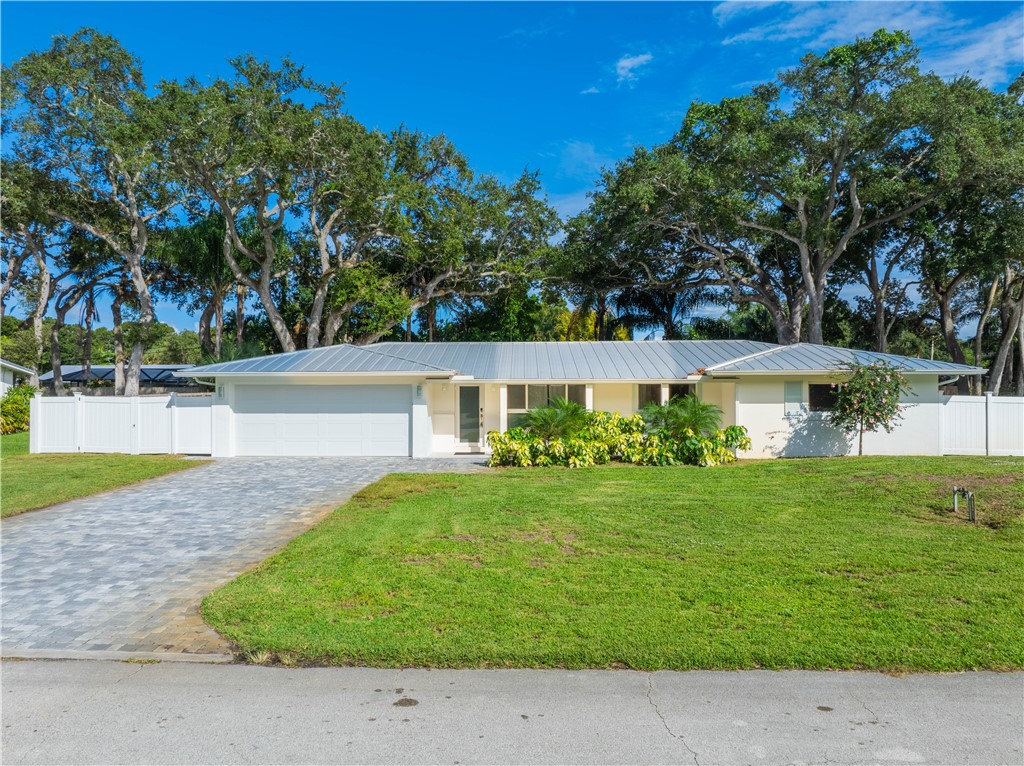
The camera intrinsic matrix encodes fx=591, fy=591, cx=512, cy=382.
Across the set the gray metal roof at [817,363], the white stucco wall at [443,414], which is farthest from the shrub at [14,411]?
the gray metal roof at [817,363]

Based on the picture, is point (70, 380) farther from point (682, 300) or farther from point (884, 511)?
point (884, 511)

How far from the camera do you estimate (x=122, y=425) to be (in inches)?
669

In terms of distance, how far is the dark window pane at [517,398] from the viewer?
58.0 feet

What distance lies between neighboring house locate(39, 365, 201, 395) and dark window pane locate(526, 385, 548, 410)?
2691 cm

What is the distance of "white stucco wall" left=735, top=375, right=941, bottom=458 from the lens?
612 inches

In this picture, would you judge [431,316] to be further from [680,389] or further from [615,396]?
[680,389]

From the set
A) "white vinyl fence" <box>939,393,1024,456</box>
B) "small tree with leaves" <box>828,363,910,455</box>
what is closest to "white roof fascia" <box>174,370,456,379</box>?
"small tree with leaves" <box>828,363,910,455</box>

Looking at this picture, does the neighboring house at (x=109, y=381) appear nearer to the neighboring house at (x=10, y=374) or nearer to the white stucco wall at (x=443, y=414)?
the neighboring house at (x=10, y=374)

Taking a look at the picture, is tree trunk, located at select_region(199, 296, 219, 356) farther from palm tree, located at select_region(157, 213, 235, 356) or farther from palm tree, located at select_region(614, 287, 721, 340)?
palm tree, located at select_region(614, 287, 721, 340)

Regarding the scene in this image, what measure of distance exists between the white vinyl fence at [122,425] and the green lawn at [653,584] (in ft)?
32.4

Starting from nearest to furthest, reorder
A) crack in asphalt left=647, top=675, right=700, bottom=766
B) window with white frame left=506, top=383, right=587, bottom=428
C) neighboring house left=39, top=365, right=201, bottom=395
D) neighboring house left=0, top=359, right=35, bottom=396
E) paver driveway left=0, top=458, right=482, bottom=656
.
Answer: crack in asphalt left=647, top=675, right=700, bottom=766, paver driveway left=0, top=458, right=482, bottom=656, window with white frame left=506, top=383, right=587, bottom=428, neighboring house left=0, top=359, right=35, bottom=396, neighboring house left=39, top=365, right=201, bottom=395

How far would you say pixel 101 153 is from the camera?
25.2m

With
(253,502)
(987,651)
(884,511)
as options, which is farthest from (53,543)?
(884,511)

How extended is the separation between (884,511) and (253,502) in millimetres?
9797
